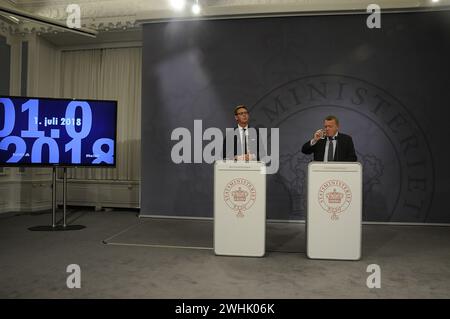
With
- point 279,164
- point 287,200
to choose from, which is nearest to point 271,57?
point 279,164

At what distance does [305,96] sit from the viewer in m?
5.51

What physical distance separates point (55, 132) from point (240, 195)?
8.53 ft

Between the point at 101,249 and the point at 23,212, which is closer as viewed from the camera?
the point at 101,249

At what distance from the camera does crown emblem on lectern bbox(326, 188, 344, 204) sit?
3402 millimetres

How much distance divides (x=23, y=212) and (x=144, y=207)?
6.67 feet

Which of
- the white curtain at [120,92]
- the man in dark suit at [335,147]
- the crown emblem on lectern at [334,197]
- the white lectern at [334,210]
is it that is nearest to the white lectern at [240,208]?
the white lectern at [334,210]

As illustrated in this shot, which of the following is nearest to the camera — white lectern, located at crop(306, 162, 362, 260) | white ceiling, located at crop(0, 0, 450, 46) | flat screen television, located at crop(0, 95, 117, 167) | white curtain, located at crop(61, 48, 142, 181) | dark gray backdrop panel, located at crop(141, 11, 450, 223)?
white lectern, located at crop(306, 162, 362, 260)

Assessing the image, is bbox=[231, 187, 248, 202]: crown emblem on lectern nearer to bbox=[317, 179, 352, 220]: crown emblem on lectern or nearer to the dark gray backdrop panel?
bbox=[317, 179, 352, 220]: crown emblem on lectern

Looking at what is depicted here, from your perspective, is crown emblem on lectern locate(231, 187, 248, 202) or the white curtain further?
the white curtain

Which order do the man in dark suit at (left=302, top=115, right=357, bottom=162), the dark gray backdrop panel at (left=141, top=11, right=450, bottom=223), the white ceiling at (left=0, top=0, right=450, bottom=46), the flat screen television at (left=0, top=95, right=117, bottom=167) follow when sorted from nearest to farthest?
the man in dark suit at (left=302, top=115, right=357, bottom=162)
the flat screen television at (left=0, top=95, right=117, bottom=167)
the dark gray backdrop panel at (left=141, top=11, right=450, bottom=223)
the white ceiling at (left=0, top=0, right=450, bottom=46)

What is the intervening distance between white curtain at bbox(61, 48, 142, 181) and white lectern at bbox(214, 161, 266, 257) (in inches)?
144

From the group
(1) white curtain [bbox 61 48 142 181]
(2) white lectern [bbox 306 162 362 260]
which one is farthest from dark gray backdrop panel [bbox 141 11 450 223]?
(2) white lectern [bbox 306 162 362 260]

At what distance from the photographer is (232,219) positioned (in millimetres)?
3512

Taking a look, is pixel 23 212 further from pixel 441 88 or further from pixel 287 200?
pixel 441 88
